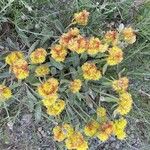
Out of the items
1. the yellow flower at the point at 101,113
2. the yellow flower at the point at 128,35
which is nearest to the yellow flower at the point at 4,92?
the yellow flower at the point at 101,113

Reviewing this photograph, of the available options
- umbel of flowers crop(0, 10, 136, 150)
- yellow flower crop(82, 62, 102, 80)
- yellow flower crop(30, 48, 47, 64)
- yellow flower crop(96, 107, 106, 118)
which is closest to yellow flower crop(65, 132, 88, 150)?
umbel of flowers crop(0, 10, 136, 150)

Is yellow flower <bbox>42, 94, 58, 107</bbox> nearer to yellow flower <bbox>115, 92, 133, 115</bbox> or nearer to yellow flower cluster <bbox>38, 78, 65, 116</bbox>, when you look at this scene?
yellow flower cluster <bbox>38, 78, 65, 116</bbox>

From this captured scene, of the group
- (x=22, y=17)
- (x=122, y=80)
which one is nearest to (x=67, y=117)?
(x=122, y=80)

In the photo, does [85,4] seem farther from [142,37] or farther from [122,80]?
[122,80]

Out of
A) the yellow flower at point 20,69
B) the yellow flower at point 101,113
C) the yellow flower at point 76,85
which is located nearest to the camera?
the yellow flower at point 20,69

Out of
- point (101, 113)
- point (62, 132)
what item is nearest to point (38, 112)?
point (62, 132)

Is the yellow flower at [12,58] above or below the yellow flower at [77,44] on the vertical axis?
above

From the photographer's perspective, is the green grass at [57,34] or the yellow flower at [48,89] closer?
the yellow flower at [48,89]

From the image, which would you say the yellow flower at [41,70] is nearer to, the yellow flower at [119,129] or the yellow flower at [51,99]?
the yellow flower at [51,99]
